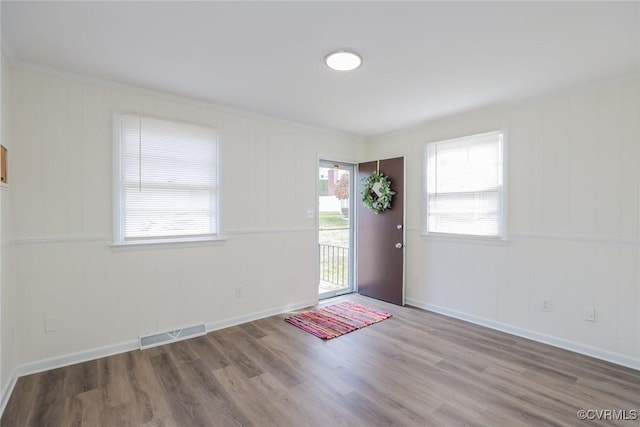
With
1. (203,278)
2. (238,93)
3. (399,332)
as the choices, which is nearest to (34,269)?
(203,278)

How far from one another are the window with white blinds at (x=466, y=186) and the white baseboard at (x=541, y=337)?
3.23ft

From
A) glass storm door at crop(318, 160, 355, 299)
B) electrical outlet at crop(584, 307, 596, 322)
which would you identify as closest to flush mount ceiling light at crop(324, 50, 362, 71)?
glass storm door at crop(318, 160, 355, 299)

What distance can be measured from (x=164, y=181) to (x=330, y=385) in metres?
2.43

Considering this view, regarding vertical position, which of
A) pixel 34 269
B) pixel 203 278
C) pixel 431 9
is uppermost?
pixel 431 9

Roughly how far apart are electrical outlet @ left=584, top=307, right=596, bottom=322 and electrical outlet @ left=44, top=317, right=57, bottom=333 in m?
4.66

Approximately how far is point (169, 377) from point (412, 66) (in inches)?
123

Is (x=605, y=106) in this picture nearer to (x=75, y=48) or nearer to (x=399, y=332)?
(x=399, y=332)

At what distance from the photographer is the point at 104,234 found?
2.77 m

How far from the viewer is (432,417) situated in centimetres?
198

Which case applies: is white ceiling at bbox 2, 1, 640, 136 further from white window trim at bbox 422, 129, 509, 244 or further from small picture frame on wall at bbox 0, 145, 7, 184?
small picture frame on wall at bbox 0, 145, 7, 184

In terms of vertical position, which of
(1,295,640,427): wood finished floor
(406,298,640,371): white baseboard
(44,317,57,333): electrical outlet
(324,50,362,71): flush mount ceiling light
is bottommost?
(1,295,640,427): wood finished floor

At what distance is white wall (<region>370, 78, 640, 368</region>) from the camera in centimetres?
263

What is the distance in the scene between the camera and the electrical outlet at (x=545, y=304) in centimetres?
306

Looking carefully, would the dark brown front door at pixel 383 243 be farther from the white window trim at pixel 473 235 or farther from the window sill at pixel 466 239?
the window sill at pixel 466 239
